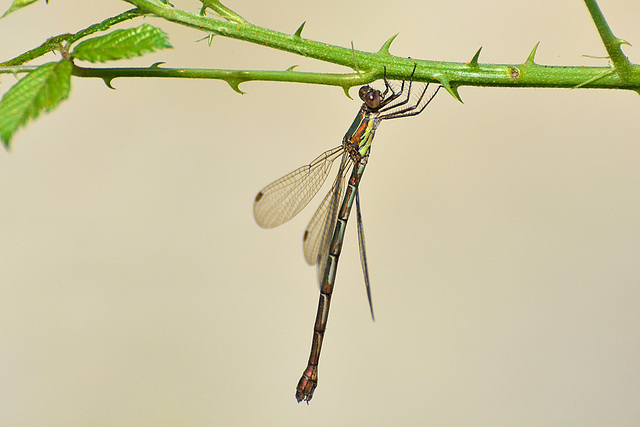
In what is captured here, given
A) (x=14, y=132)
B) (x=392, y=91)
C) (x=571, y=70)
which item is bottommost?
(x=14, y=132)

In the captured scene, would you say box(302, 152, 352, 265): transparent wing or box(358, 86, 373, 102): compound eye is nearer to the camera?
box(358, 86, 373, 102): compound eye

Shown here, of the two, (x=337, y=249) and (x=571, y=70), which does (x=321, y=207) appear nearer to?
(x=337, y=249)

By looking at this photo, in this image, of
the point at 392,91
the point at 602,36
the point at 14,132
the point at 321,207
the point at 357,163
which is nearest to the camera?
the point at 14,132

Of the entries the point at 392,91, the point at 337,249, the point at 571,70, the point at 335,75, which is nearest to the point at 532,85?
the point at 571,70

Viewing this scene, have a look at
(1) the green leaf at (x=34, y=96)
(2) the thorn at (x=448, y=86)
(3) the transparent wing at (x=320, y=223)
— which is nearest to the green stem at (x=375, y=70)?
(2) the thorn at (x=448, y=86)

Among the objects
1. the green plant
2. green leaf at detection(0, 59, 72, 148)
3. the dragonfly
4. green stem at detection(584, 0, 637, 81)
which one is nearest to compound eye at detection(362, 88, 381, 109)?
the dragonfly

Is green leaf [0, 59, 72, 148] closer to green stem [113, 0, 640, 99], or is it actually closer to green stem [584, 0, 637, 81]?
green stem [113, 0, 640, 99]
